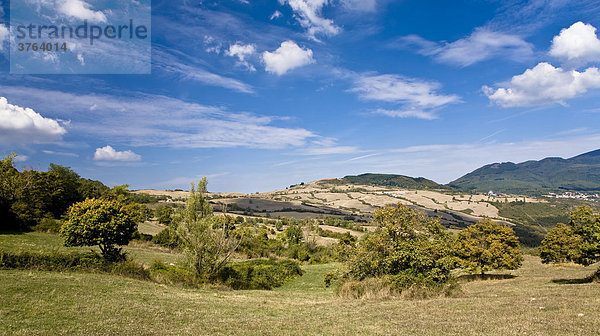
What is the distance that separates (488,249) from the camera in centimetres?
2973

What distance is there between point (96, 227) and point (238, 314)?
17258 mm

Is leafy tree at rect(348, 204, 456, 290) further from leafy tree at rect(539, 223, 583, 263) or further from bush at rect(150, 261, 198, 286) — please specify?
leafy tree at rect(539, 223, 583, 263)

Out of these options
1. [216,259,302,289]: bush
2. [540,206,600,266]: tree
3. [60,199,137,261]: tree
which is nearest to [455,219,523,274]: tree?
[540,206,600,266]: tree

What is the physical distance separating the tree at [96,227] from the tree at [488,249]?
1254 inches

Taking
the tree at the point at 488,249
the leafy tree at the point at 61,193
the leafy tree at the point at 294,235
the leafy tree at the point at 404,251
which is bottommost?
the leafy tree at the point at 294,235

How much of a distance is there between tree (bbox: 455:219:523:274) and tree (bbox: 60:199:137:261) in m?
31.9

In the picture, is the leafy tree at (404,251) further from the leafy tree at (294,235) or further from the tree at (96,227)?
the leafy tree at (294,235)

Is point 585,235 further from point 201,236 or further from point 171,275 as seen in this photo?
point 171,275

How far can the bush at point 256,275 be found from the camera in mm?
27016

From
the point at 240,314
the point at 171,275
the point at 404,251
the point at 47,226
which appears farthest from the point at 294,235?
the point at 240,314

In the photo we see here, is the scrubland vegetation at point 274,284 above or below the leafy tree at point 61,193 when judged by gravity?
below

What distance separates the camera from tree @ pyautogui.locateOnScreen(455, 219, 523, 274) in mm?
29281

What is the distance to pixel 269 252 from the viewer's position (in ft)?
202

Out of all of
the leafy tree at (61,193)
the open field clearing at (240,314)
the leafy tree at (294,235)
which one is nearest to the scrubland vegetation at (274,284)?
the open field clearing at (240,314)
